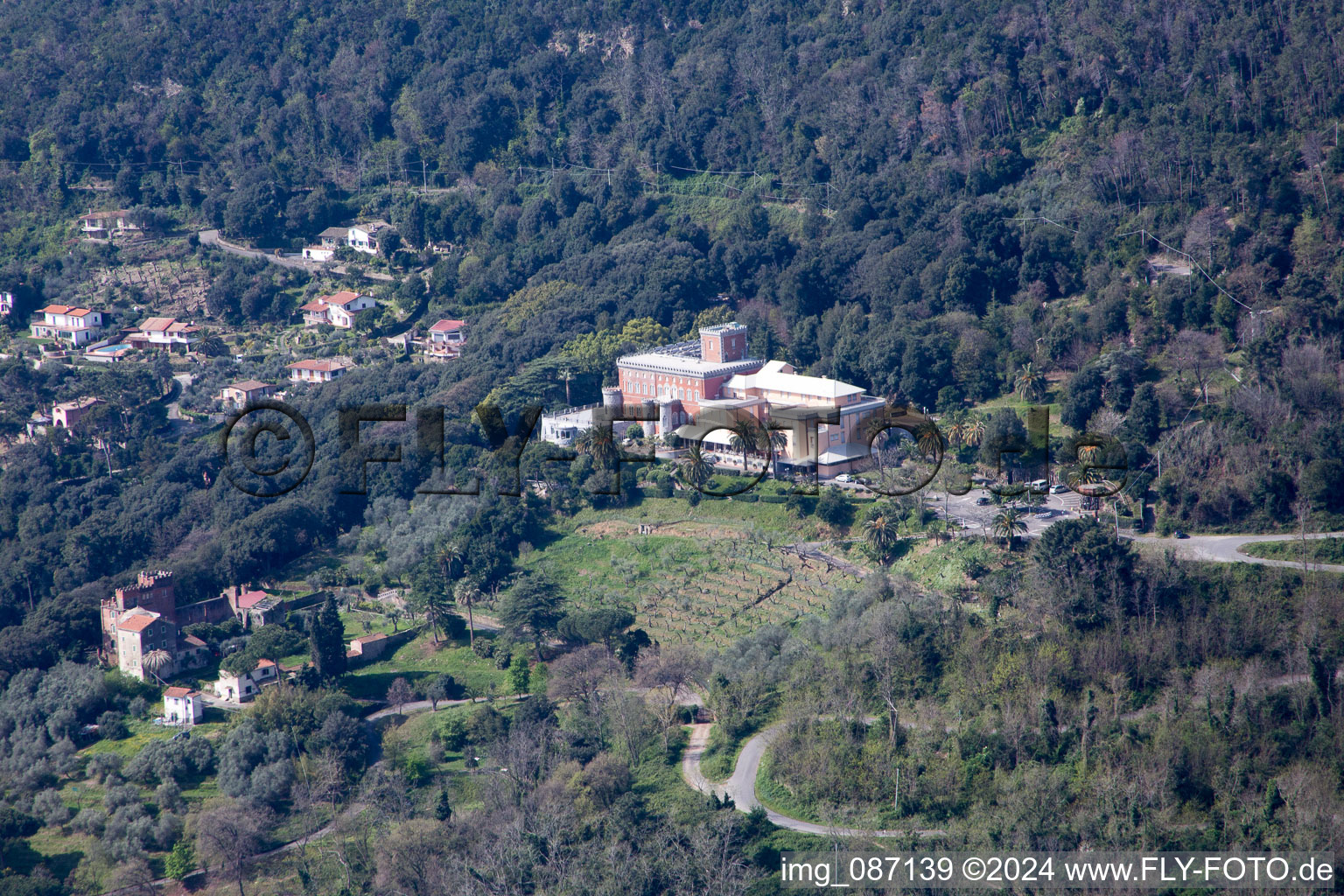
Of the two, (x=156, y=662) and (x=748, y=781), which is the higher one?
(x=156, y=662)

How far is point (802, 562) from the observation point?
127ft

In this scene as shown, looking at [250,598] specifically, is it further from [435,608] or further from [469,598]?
[469,598]

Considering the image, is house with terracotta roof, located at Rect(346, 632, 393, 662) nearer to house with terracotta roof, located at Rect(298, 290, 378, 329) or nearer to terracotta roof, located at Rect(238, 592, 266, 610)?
terracotta roof, located at Rect(238, 592, 266, 610)

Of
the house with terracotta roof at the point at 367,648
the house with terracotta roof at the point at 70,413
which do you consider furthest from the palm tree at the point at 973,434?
the house with terracotta roof at the point at 70,413

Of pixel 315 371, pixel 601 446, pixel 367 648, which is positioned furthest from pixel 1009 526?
pixel 315 371

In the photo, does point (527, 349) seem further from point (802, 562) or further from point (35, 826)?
point (35, 826)

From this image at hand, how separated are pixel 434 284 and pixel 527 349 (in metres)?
10.4

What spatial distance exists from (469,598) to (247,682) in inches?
237

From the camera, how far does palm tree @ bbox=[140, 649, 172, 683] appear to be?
39.2 metres

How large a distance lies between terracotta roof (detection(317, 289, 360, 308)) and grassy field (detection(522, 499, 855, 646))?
21.9 meters

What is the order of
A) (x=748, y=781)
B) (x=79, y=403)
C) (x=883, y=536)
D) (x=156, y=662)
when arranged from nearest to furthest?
(x=748, y=781)
(x=883, y=536)
(x=156, y=662)
(x=79, y=403)

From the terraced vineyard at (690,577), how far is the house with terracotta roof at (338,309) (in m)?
22.0

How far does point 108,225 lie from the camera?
2672 inches

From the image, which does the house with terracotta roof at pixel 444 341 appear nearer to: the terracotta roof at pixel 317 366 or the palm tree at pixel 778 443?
the terracotta roof at pixel 317 366
